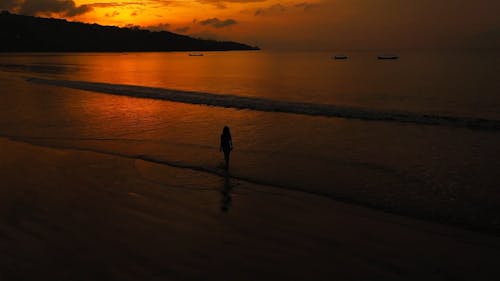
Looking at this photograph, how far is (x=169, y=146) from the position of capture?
55.9 feet

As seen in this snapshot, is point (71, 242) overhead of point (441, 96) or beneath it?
beneath

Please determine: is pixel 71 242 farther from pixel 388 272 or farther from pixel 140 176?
pixel 388 272

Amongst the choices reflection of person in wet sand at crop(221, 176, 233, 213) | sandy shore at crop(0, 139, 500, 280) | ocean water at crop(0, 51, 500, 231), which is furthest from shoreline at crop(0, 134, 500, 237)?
reflection of person in wet sand at crop(221, 176, 233, 213)

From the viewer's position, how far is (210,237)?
8047 mm

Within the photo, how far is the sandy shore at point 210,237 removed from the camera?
22.3ft

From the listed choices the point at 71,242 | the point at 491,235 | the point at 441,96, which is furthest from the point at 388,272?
the point at 441,96

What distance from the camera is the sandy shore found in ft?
22.3

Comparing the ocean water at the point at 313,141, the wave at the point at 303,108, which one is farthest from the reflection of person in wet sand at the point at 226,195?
the wave at the point at 303,108

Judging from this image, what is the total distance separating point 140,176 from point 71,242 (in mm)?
4862

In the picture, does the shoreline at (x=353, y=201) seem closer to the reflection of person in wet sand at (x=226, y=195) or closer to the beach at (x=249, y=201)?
the beach at (x=249, y=201)

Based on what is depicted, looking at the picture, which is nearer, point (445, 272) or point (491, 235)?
point (445, 272)

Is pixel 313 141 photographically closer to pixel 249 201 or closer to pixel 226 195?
pixel 226 195

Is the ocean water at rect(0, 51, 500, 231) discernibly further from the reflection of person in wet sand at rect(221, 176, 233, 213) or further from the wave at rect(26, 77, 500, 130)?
the reflection of person in wet sand at rect(221, 176, 233, 213)

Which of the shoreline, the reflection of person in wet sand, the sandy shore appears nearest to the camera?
the sandy shore
